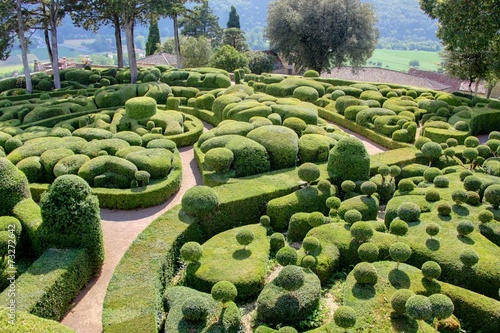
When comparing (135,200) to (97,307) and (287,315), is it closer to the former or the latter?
(97,307)

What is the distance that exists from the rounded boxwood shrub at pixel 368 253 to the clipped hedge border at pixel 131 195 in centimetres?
900

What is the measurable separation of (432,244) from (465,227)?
1.19 m

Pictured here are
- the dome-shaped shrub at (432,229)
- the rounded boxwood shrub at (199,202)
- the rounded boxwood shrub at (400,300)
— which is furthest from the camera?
the rounded boxwood shrub at (199,202)


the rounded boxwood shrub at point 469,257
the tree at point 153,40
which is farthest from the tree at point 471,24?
the tree at point 153,40

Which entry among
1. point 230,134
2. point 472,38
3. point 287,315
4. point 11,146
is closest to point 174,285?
point 287,315

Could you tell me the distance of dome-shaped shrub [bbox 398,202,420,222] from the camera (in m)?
14.1

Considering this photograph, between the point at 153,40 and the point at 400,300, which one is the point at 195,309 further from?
the point at 153,40

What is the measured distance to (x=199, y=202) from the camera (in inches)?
573

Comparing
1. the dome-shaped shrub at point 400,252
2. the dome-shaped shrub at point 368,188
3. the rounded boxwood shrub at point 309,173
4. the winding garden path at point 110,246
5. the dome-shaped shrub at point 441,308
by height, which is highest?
the rounded boxwood shrub at point 309,173

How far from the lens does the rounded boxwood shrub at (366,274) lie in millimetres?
11320

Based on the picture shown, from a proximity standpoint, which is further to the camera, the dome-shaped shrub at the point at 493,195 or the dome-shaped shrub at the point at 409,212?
the dome-shaped shrub at the point at 493,195

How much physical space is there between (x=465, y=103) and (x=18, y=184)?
2818 centimetres

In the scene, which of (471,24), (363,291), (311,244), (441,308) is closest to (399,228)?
(363,291)

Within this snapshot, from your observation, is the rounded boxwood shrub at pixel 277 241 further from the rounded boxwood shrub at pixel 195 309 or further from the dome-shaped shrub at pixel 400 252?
the rounded boxwood shrub at pixel 195 309
